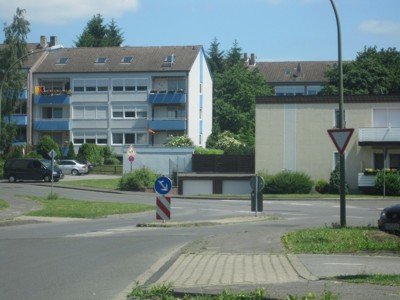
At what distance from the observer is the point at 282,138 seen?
165ft

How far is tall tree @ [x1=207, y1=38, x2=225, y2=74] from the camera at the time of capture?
109m

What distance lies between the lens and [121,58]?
76188mm

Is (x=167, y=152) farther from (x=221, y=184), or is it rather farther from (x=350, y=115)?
(x=350, y=115)

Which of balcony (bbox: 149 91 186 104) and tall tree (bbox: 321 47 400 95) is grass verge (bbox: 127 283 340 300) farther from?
balcony (bbox: 149 91 186 104)

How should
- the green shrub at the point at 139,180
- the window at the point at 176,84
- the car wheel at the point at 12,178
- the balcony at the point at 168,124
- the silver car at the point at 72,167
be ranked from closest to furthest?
1. the green shrub at the point at 139,180
2. the car wheel at the point at 12,178
3. the silver car at the point at 72,167
4. the balcony at the point at 168,124
5. the window at the point at 176,84

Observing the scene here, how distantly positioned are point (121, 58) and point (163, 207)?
55.1m

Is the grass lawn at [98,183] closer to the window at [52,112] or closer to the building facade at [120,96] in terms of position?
the building facade at [120,96]

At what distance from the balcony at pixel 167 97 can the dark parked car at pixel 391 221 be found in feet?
180

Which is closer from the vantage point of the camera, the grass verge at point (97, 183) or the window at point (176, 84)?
the grass verge at point (97, 183)

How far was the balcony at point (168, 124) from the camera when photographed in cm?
7188

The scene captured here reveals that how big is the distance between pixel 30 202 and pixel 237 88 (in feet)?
183

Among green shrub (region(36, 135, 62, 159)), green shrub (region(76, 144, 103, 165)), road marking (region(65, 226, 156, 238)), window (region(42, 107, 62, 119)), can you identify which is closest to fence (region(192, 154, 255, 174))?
green shrub (region(76, 144, 103, 165))

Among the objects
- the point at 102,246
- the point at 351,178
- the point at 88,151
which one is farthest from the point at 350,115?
the point at 102,246

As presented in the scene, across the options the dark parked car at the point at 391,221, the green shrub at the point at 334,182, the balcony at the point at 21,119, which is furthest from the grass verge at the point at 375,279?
the balcony at the point at 21,119
